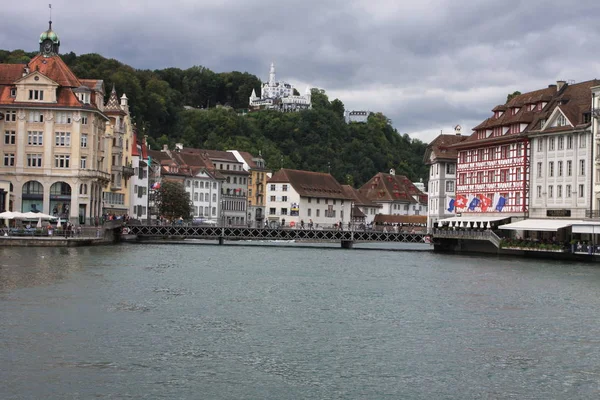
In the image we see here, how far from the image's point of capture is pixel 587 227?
7300 cm

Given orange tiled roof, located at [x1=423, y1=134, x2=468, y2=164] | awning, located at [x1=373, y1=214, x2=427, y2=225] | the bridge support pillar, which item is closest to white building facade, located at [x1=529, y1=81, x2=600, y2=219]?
orange tiled roof, located at [x1=423, y1=134, x2=468, y2=164]

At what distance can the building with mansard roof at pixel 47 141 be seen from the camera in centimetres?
8800

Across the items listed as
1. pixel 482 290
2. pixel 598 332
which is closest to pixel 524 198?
pixel 482 290

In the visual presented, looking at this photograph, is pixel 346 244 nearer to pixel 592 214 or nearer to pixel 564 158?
pixel 564 158

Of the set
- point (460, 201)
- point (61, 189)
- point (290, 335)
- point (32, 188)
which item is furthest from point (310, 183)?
point (290, 335)

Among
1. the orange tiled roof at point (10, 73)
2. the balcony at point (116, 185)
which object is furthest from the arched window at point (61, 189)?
the balcony at point (116, 185)

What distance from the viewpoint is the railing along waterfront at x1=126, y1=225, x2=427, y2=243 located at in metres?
94.1

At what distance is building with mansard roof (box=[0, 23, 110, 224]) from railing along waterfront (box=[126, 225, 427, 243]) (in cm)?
701

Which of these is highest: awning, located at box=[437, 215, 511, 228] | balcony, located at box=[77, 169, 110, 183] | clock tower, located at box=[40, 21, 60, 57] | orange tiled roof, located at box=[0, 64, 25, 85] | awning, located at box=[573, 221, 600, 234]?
clock tower, located at box=[40, 21, 60, 57]

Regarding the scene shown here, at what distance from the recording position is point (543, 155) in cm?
8412

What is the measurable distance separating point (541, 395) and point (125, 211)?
297 ft

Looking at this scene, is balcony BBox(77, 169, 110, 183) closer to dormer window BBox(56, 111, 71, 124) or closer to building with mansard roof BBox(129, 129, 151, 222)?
dormer window BBox(56, 111, 71, 124)

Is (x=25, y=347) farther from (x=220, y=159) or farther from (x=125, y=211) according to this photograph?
(x=220, y=159)

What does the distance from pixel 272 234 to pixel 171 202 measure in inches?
1151
